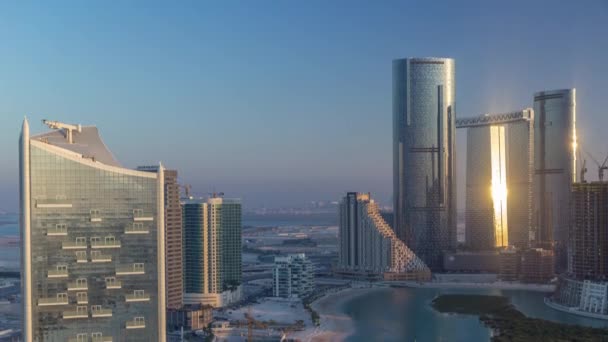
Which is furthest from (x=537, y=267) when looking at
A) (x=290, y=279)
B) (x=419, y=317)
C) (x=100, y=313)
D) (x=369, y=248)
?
(x=100, y=313)

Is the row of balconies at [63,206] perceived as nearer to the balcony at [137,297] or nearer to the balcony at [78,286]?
the balcony at [78,286]

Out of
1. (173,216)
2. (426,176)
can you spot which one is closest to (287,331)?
(173,216)

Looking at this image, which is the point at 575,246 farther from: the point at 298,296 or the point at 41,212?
the point at 41,212

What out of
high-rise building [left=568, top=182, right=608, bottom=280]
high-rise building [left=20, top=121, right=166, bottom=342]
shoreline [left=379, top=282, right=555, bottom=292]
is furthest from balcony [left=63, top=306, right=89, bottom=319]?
shoreline [left=379, top=282, right=555, bottom=292]

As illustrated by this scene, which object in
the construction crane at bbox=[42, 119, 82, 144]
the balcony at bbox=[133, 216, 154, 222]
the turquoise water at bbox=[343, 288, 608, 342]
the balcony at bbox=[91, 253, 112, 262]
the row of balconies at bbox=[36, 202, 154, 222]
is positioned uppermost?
the construction crane at bbox=[42, 119, 82, 144]

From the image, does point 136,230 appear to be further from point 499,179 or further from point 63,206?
point 499,179

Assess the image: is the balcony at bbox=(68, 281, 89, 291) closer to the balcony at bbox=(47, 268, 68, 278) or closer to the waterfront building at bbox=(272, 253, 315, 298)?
the balcony at bbox=(47, 268, 68, 278)
